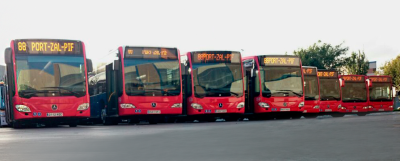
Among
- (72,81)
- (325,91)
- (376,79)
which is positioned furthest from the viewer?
(376,79)

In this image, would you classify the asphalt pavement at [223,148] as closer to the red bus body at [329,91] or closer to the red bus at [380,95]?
the red bus body at [329,91]

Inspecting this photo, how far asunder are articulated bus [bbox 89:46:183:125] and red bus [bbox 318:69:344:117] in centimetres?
1381

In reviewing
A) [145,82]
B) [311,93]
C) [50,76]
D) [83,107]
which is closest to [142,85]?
[145,82]

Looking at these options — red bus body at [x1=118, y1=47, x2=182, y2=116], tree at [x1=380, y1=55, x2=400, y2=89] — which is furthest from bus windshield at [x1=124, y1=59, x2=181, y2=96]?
tree at [x1=380, y1=55, x2=400, y2=89]

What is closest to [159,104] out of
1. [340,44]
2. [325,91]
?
[325,91]

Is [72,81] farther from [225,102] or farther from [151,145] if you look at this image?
[151,145]

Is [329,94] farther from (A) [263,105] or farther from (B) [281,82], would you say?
(A) [263,105]

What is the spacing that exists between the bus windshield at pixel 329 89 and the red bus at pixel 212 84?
10.9 m

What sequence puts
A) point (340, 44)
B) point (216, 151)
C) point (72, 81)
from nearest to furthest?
point (216, 151), point (72, 81), point (340, 44)

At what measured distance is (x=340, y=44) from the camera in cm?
7094

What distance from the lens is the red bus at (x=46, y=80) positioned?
20.5 meters

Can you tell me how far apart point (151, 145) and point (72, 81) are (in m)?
9.53

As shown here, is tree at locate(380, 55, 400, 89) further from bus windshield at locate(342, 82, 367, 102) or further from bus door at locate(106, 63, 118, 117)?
bus door at locate(106, 63, 118, 117)

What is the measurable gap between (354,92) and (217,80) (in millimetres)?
15326
